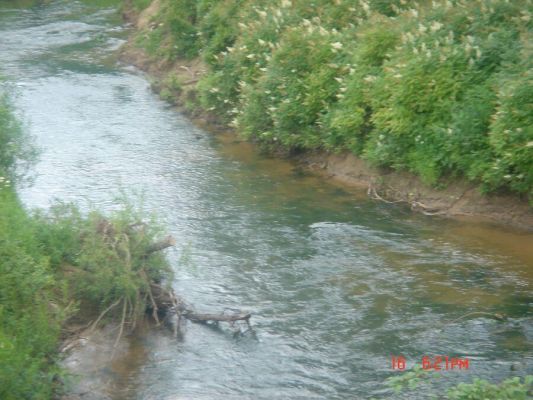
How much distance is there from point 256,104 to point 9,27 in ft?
45.3

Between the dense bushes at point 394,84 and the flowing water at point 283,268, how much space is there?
768 millimetres

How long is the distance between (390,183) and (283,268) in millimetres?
3430

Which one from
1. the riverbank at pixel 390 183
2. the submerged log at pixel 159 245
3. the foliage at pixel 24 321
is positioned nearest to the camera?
the foliage at pixel 24 321

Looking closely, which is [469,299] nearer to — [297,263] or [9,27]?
[297,263]

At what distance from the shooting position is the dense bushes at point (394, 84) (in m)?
12.2

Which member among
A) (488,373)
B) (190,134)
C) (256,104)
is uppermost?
(488,373)

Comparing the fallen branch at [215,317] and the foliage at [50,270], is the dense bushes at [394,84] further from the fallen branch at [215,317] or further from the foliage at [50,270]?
the foliage at [50,270]

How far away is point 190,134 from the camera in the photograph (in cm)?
1719

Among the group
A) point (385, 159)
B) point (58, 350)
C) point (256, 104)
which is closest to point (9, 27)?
point (256, 104)
